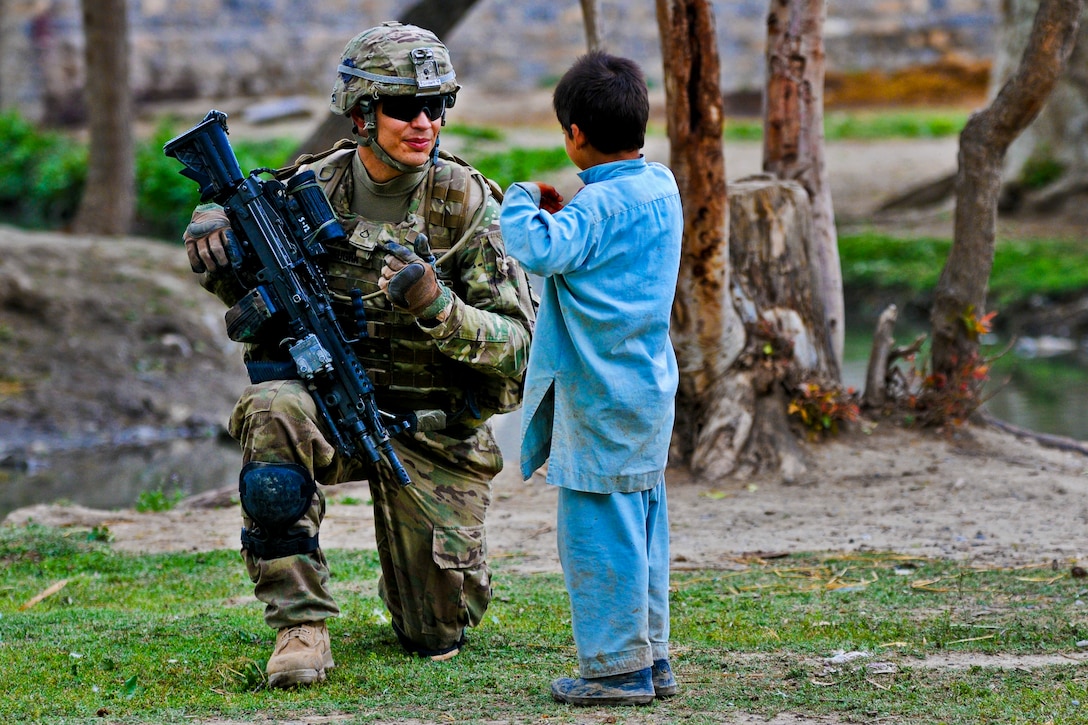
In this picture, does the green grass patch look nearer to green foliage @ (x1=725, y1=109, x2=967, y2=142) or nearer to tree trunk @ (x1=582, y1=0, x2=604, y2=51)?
green foliage @ (x1=725, y1=109, x2=967, y2=142)

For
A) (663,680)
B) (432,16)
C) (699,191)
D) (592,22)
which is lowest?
(663,680)

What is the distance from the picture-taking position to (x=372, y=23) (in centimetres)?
2014

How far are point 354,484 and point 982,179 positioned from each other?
11.9 feet

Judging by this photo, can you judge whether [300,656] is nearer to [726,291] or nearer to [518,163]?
[726,291]

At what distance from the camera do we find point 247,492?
3619 mm

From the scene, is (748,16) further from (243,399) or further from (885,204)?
(243,399)

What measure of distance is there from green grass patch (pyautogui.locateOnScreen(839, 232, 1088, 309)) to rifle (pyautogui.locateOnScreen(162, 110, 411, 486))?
908 cm

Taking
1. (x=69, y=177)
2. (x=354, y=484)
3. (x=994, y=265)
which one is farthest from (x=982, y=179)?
(x=69, y=177)

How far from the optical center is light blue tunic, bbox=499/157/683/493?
3.21 metres

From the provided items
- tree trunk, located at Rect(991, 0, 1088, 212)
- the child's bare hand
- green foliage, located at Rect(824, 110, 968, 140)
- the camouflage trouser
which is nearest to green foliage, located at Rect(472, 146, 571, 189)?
green foliage, located at Rect(824, 110, 968, 140)

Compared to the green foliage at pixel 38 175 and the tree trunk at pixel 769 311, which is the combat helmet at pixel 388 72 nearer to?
the tree trunk at pixel 769 311

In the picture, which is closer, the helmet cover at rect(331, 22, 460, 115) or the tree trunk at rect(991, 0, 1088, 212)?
the helmet cover at rect(331, 22, 460, 115)

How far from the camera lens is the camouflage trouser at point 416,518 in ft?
12.1

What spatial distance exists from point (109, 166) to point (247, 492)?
10.1 m
